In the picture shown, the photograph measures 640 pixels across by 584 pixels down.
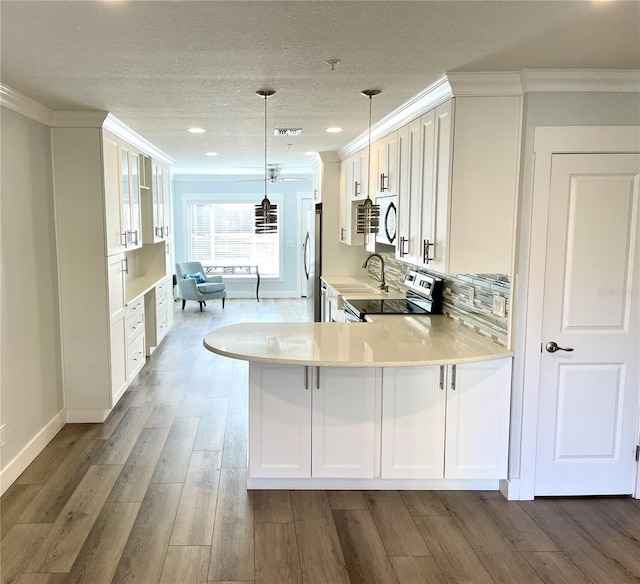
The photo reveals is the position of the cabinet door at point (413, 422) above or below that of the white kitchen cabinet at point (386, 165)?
below

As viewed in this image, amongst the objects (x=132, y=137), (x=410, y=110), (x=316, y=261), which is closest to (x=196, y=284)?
(x=316, y=261)

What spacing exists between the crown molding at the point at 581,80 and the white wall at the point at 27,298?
2957 mm

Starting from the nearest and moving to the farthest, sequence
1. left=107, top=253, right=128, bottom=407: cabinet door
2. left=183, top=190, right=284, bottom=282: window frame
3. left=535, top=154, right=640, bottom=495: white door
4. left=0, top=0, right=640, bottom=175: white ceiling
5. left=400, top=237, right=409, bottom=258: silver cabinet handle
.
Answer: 1. left=0, top=0, right=640, bottom=175: white ceiling
2. left=535, top=154, right=640, bottom=495: white door
3. left=400, top=237, right=409, bottom=258: silver cabinet handle
4. left=107, top=253, right=128, bottom=407: cabinet door
5. left=183, top=190, right=284, bottom=282: window frame

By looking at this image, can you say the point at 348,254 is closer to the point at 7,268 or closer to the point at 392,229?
the point at 392,229

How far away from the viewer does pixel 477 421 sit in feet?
9.95

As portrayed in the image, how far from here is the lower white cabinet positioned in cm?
301

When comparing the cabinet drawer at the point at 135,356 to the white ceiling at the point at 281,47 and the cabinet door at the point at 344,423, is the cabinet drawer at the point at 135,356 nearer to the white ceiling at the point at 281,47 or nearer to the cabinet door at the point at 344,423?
the white ceiling at the point at 281,47

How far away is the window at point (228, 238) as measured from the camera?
33.2ft

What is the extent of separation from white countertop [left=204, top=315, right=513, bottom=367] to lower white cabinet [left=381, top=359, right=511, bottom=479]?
0.15 meters

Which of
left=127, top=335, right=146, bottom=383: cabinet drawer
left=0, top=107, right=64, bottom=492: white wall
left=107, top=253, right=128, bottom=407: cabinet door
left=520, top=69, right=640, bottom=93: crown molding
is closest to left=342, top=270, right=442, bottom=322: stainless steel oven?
left=520, top=69, right=640, bottom=93: crown molding

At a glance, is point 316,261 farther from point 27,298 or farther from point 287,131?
point 27,298

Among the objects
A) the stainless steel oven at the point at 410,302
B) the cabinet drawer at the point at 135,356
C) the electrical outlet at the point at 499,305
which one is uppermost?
the electrical outlet at the point at 499,305

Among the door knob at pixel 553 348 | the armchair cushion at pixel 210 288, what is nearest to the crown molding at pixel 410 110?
the door knob at pixel 553 348

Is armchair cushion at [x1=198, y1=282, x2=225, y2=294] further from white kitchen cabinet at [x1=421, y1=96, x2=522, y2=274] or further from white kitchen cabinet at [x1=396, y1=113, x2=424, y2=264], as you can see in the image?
white kitchen cabinet at [x1=421, y1=96, x2=522, y2=274]
